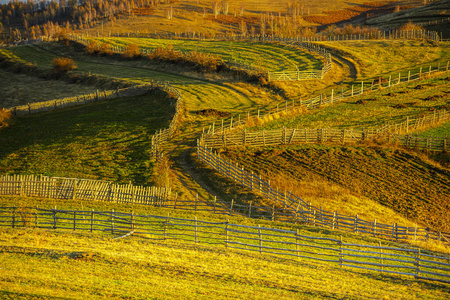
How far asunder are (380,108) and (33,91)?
4848 centimetres

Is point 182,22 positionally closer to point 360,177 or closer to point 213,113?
point 213,113

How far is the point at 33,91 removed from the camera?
2785 inches

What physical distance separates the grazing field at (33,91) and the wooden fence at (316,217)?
3908 centimetres

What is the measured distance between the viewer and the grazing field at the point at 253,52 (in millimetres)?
76125

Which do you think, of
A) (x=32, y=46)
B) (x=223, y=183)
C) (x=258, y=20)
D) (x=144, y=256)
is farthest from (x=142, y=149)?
(x=258, y=20)

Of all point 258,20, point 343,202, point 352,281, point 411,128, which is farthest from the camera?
point 258,20

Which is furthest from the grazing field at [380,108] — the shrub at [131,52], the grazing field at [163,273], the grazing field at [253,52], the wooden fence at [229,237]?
the shrub at [131,52]

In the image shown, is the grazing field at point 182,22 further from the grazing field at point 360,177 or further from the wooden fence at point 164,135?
the grazing field at point 360,177

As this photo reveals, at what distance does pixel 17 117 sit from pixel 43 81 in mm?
21890

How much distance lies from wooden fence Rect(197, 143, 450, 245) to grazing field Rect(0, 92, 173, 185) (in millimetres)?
7276

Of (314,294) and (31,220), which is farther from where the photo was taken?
(31,220)

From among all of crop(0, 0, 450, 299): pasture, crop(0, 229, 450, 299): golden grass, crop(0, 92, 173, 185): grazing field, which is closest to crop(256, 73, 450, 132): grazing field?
crop(0, 0, 450, 299): pasture

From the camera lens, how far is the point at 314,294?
18312 millimetres

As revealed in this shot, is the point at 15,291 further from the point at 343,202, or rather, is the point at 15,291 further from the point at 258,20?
the point at 258,20
